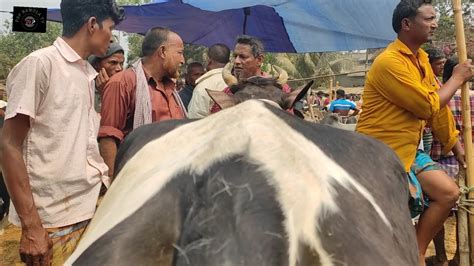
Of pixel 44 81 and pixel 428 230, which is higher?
pixel 44 81

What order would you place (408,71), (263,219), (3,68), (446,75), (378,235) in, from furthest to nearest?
(3,68) → (446,75) → (408,71) → (378,235) → (263,219)

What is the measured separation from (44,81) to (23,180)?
0.46m

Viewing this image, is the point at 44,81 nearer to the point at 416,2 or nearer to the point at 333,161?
the point at 333,161

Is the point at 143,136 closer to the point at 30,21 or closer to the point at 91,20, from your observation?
the point at 91,20

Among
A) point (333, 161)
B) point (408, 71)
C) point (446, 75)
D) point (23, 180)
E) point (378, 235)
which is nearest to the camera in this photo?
point (378, 235)

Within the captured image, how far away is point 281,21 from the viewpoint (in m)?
8.79

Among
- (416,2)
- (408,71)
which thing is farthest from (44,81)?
(416,2)

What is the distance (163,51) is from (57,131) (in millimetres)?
1338

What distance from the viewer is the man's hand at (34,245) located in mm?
2342

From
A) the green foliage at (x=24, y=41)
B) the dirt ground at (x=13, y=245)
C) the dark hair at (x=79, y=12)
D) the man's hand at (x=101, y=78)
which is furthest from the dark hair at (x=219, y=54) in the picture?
the green foliage at (x=24, y=41)

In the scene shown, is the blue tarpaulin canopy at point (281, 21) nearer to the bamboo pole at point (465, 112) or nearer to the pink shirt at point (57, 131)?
the bamboo pole at point (465, 112)

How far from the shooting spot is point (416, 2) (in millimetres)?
3654

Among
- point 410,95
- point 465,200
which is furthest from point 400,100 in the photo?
point 465,200

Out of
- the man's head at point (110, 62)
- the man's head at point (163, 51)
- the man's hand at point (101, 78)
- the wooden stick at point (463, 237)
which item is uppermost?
the man's head at point (163, 51)
